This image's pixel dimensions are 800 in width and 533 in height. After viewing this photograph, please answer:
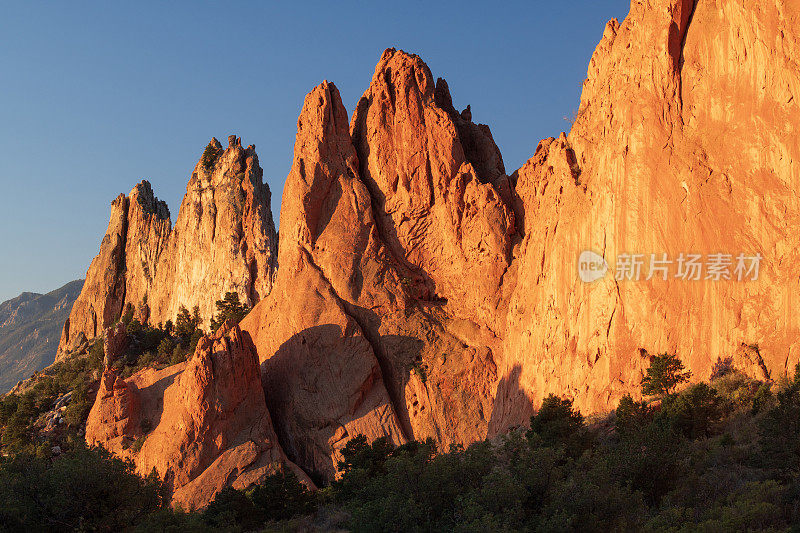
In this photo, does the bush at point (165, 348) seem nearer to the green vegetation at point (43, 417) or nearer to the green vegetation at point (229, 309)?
the green vegetation at point (229, 309)

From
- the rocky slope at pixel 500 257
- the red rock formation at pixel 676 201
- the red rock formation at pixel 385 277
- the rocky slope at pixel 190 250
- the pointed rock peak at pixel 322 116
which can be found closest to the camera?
the red rock formation at pixel 676 201

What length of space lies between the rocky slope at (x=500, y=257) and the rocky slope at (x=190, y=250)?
19860 mm

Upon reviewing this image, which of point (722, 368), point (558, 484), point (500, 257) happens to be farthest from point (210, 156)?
point (558, 484)

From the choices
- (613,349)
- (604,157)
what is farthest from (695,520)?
(604,157)

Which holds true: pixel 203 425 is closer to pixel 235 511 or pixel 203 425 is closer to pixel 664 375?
pixel 235 511

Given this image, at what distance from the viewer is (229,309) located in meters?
71.8

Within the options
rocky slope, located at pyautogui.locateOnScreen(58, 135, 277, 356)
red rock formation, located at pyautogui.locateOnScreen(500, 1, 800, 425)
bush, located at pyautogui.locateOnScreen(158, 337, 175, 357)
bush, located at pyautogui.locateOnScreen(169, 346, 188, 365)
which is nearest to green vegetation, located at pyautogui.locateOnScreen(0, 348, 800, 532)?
red rock formation, located at pyautogui.locateOnScreen(500, 1, 800, 425)

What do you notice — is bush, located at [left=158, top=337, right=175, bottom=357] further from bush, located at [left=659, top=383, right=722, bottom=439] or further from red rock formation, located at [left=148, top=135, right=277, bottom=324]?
bush, located at [left=659, top=383, right=722, bottom=439]

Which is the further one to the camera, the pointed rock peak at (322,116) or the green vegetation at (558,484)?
the pointed rock peak at (322,116)

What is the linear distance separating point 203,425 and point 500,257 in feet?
79.4

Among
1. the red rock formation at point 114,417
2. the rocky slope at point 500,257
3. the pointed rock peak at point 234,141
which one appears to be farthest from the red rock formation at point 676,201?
the pointed rock peak at point 234,141

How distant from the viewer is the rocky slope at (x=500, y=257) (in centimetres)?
3591

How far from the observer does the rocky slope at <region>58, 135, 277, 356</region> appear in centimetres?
7625

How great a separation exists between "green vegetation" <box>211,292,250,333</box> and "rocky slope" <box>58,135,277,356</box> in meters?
1.30
